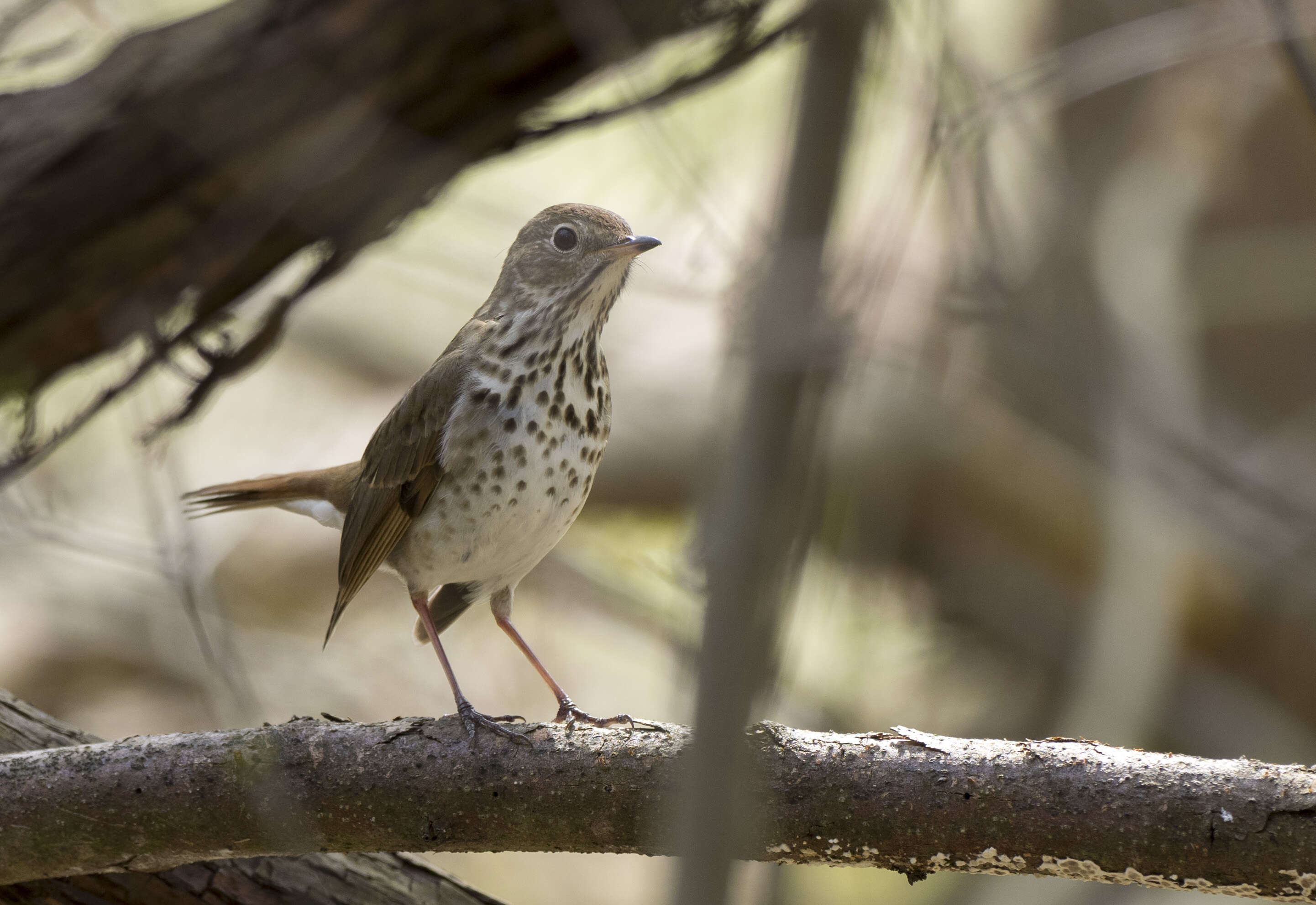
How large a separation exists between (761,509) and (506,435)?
202 centimetres

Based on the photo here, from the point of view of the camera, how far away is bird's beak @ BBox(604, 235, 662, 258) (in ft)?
9.87

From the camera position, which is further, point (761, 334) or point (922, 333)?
point (922, 333)

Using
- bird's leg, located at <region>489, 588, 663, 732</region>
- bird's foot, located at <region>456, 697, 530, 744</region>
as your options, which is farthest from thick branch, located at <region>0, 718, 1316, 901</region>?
bird's leg, located at <region>489, 588, 663, 732</region>

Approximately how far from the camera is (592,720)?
2.88 meters

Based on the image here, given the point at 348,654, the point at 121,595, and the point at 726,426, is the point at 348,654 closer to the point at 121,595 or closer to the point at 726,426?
the point at 121,595

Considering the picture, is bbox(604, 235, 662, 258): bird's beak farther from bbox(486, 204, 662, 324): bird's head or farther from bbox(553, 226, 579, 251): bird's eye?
bbox(553, 226, 579, 251): bird's eye

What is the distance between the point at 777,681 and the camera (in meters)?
1.14

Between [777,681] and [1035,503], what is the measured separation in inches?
262

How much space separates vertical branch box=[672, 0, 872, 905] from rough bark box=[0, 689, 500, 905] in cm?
193

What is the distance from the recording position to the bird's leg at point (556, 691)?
2561mm

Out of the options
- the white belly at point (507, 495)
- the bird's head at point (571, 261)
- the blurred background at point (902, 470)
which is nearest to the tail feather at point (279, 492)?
the blurred background at point (902, 470)

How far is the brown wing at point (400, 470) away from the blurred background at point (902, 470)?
1.63 feet

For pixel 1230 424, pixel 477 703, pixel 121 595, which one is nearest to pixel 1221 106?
pixel 1230 424

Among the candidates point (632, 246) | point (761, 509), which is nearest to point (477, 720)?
point (632, 246)
